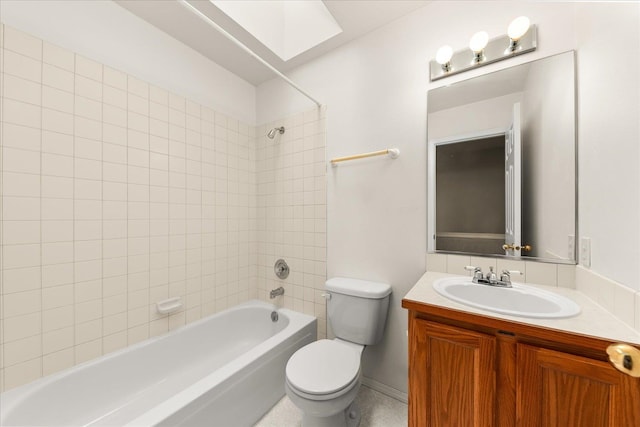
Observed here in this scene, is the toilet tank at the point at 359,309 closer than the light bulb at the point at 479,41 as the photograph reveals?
No

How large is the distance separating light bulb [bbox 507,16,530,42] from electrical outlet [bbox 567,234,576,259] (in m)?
1.01

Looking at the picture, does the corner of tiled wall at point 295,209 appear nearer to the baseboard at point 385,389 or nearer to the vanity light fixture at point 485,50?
the baseboard at point 385,389

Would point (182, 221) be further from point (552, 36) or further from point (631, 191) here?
point (552, 36)

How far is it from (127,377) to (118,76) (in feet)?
6.19

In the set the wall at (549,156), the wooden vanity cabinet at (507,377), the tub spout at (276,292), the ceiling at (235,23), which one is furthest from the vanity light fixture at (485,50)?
the tub spout at (276,292)

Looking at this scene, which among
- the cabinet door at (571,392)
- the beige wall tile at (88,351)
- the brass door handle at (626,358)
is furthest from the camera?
the beige wall tile at (88,351)

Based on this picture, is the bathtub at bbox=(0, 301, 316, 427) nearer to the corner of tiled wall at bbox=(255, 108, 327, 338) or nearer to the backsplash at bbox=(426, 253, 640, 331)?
the corner of tiled wall at bbox=(255, 108, 327, 338)

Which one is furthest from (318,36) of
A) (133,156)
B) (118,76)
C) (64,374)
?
(64,374)

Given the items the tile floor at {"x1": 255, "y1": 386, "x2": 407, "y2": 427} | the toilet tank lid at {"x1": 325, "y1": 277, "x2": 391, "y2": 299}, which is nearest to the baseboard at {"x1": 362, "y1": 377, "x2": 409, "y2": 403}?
the tile floor at {"x1": 255, "y1": 386, "x2": 407, "y2": 427}

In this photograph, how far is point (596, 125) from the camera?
957 millimetres

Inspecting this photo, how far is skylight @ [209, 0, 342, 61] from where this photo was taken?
1.70 meters

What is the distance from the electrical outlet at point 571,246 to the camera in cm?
111

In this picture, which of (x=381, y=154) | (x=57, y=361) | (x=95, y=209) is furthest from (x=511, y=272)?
(x=57, y=361)

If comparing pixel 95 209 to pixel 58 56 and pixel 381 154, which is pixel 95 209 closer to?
pixel 58 56
